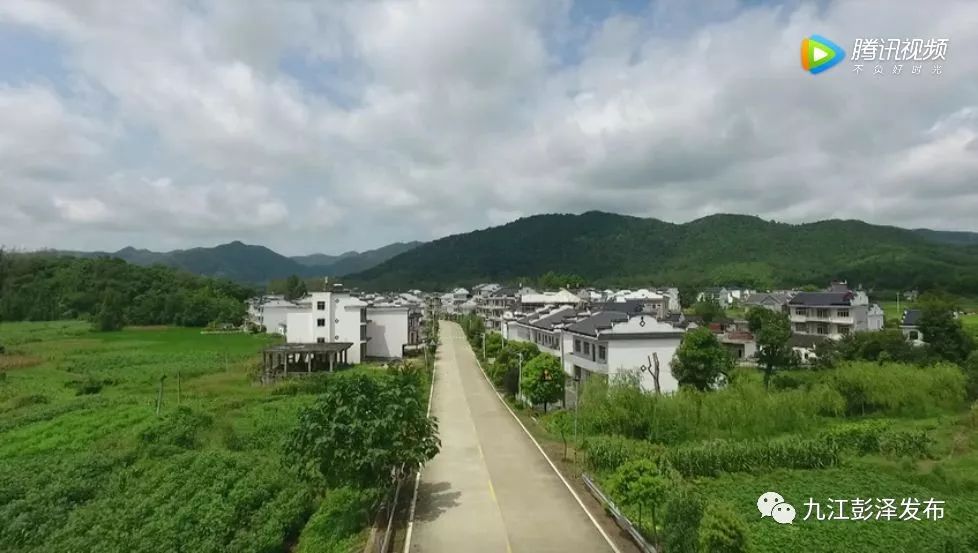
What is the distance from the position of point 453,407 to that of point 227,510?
1371cm

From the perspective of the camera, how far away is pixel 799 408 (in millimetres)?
22828

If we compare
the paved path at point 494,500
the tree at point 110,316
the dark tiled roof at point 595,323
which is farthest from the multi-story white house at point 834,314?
the tree at point 110,316

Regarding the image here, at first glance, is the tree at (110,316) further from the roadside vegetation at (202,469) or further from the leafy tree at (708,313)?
the leafy tree at (708,313)

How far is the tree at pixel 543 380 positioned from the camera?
23.7 m

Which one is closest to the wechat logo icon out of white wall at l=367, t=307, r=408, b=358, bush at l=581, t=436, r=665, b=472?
bush at l=581, t=436, r=665, b=472

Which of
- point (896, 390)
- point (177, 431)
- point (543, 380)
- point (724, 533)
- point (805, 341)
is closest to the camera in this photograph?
point (724, 533)

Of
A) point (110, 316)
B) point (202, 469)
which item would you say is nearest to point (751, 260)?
point (110, 316)

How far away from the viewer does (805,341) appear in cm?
→ 4556

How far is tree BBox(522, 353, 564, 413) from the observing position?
23.7 m

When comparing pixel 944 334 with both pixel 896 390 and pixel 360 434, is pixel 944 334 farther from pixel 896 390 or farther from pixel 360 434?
pixel 360 434

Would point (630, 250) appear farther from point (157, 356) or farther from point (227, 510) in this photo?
point (227, 510)

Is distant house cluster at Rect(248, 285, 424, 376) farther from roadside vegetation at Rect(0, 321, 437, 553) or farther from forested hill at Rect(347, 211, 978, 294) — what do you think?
forested hill at Rect(347, 211, 978, 294)

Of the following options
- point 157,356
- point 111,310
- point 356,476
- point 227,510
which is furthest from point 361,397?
point 111,310

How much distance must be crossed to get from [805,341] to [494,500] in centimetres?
4023
